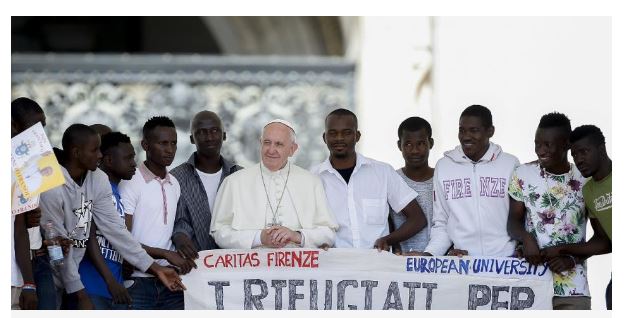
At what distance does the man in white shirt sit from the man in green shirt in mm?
904

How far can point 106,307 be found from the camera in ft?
29.8

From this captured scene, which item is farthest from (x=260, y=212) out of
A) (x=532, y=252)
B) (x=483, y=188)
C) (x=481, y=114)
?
(x=532, y=252)

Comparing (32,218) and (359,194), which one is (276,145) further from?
(32,218)

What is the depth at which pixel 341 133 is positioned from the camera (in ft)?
30.8

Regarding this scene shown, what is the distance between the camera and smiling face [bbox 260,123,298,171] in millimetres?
9219

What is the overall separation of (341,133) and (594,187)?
155 cm

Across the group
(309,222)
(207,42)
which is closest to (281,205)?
(309,222)

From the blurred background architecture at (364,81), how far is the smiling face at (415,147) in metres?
2.00

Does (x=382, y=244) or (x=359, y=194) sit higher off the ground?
(x=359, y=194)

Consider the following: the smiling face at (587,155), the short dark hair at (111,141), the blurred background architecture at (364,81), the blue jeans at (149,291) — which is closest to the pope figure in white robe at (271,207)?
the blue jeans at (149,291)

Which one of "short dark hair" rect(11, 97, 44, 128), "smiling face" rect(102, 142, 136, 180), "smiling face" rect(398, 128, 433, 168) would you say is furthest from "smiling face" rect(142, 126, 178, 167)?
"smiling face" rect(398, 128, 433, 168)

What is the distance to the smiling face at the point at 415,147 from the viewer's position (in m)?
9.69

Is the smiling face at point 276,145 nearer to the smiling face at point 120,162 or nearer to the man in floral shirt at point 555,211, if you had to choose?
the smiling face at point 120,162

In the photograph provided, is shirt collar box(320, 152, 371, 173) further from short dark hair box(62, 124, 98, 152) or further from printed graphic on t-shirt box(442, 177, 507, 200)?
short dark hair box(62, 124, 98, 152)
